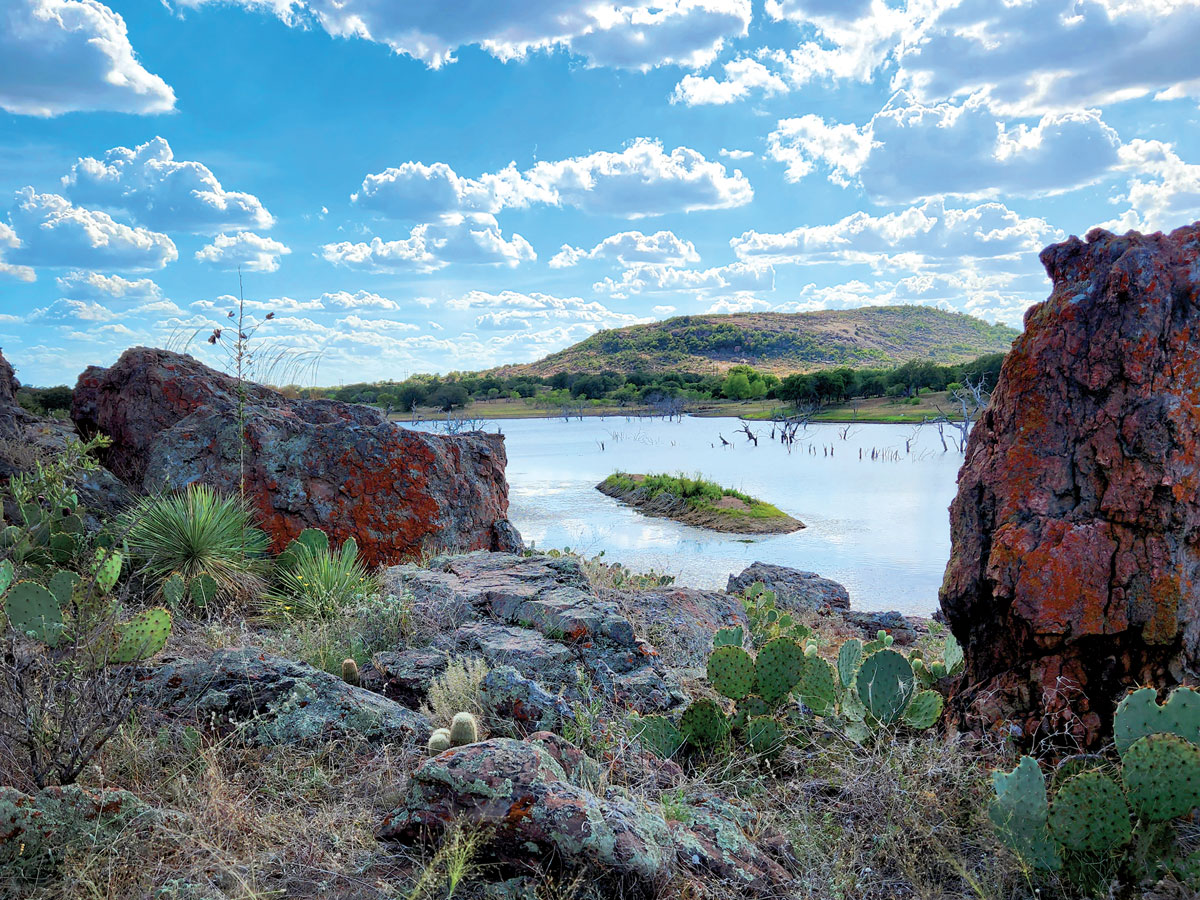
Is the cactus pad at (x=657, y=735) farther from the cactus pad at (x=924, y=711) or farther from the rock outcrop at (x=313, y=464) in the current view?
the rock outcrop at (x=313, y=464)

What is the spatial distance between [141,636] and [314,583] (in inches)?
108

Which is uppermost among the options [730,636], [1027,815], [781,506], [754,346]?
[754,346]

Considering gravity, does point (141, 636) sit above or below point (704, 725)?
above

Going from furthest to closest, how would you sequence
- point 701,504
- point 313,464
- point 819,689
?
1. point 701,504
2. point 313,464
3. point 819,689

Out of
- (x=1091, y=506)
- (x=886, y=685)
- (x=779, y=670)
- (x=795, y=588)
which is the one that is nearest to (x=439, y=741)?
(x=779, y=670)

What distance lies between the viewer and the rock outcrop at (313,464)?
966 centimetres

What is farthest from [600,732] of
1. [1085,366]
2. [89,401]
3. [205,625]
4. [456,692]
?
[89,401]

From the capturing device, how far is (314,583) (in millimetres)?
7750

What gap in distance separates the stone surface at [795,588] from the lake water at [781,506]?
68.3 inches

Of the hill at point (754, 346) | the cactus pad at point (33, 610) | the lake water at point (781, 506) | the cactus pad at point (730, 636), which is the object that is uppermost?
the hill at point (754, 346)

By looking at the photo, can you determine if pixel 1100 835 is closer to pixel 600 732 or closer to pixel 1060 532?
pixel 1060 532

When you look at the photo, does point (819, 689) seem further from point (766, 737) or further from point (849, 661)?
point (766, 737)

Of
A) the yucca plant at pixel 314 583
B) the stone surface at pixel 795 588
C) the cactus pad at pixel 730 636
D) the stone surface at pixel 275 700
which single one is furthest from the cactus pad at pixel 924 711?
the stone surface at pixel 795 588

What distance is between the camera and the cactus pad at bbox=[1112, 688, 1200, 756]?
351 cm
